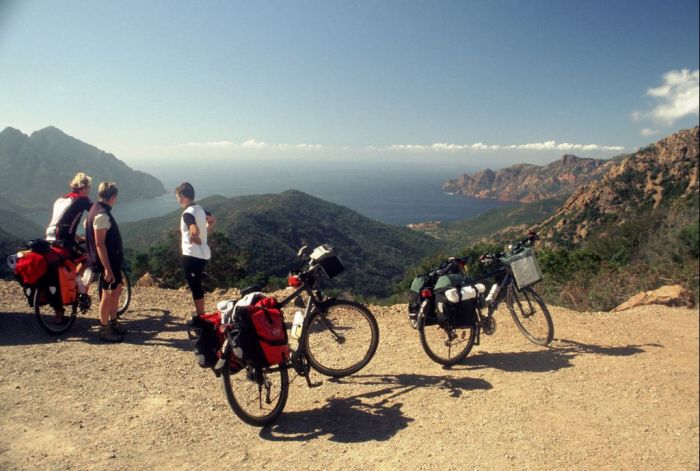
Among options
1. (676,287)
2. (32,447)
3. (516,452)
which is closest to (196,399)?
(32,447)

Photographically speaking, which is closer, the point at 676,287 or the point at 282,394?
the point at 282,394

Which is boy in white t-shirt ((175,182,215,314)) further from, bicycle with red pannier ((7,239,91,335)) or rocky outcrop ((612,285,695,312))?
rocky outcrop ((612,285,695,312))

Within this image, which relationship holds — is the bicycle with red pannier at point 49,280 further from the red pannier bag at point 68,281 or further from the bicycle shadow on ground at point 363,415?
the bicycle shadow on ground at point 363,415

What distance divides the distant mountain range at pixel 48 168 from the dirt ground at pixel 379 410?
99.4 meters

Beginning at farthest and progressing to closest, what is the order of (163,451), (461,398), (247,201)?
(247,201) → (461,398) → (163,451)

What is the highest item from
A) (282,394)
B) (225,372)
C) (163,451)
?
(225,372)

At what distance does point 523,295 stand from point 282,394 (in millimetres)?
3444

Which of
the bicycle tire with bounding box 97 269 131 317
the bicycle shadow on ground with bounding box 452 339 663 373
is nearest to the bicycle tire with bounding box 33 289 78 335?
the bicycle tire with bounding box 97 269 131 317

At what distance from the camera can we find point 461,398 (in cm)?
398

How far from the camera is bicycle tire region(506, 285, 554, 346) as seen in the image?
5.16 meters

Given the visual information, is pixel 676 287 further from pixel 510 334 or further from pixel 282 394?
pixel 282 394

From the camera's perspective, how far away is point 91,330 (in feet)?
19.7

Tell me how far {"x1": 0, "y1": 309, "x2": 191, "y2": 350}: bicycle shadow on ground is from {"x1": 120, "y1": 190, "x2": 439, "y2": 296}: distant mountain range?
39.0m

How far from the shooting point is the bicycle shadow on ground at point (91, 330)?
221 inches
